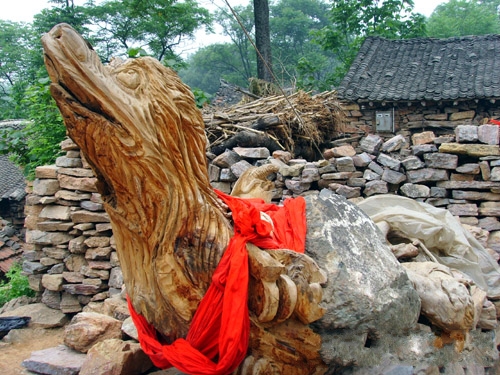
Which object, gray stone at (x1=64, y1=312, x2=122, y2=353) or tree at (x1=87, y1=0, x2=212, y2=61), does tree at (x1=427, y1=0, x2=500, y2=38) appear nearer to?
tree at (x1=87, y1=0, x2=212, y2=61)

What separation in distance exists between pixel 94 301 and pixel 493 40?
→ 15858 mm

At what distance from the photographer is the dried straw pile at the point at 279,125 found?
768 cm

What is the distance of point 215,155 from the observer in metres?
7.38

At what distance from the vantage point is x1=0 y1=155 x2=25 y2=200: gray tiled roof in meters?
17.1

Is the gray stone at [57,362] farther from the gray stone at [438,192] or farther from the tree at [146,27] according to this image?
the tree at [146,27]

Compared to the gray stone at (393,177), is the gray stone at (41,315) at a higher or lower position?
lower

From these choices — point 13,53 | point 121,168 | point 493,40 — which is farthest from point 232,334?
point 13,53

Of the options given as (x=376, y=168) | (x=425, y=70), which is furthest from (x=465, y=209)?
(x=425, y=70)

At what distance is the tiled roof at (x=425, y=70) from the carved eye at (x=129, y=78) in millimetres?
12125

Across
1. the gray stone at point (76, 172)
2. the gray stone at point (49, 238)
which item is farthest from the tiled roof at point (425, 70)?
the gray stone at point (49, 238)

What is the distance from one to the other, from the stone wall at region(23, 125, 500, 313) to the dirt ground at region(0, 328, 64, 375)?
1.89 ft

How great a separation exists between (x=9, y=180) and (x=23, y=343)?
14439 mm

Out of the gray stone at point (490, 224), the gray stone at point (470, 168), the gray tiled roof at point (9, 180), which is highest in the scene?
the gray stone at point (470, 168)

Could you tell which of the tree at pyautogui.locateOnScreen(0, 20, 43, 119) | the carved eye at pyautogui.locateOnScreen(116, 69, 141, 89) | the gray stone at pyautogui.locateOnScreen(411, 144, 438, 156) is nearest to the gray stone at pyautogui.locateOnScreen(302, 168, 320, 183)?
the gray stone at pyautogui.locateOnScreen(411, 144, 438, 156)
